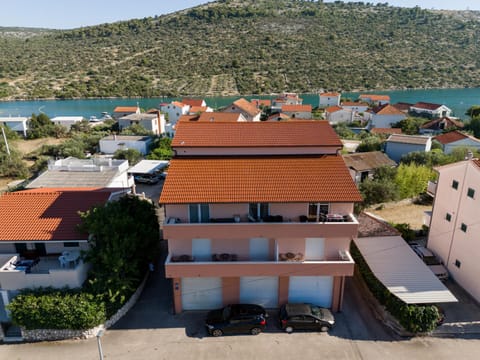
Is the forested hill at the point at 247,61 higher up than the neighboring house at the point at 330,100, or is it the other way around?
the forested hill at the point at 247,61

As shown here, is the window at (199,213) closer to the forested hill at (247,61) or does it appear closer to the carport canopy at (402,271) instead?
the carport canopy at (402,271)

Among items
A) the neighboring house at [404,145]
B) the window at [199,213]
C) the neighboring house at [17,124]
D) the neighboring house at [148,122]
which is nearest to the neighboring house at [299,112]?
the neighboring house at [148,122]

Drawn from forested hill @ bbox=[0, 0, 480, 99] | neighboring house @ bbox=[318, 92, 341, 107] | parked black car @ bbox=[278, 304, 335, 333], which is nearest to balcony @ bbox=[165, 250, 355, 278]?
parked black car @ bbox=[278, 304, 335, 333]

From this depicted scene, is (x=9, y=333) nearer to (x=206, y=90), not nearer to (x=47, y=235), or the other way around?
(x=47, y=235)

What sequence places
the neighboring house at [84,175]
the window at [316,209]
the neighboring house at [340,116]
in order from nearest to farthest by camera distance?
the window at [316,209] → the neighboring house at [84,175] → the neighboring house at [340,116]

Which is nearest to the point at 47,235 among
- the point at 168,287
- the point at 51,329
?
the point at 51,329

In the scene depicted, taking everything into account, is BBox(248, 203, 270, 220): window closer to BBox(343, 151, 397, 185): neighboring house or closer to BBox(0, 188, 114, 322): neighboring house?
BBox(0, 188, 114, 322): neighboring house

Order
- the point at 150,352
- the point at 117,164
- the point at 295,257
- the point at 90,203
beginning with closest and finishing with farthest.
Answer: the point at 150,352
the point at 295,257
the point at 90,203
the point at 117,164
